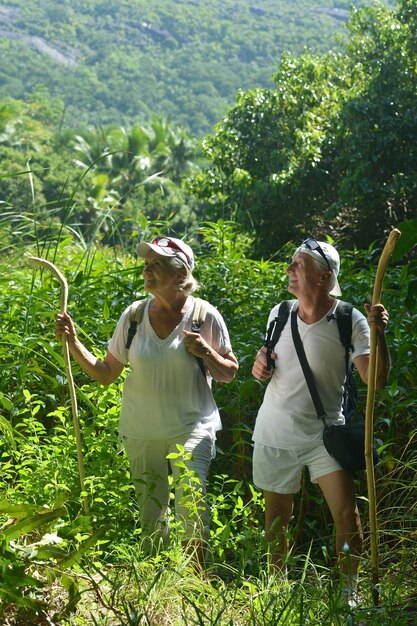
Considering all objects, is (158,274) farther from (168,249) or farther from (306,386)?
(306,386)

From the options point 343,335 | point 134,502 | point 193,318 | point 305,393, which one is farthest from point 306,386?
point 134,502

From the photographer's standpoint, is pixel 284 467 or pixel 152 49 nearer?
pixel 284 467

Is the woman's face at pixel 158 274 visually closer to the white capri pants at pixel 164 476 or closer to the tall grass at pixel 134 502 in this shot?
the white capri pants at pixel 164 476

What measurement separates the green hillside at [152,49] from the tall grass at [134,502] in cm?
8622

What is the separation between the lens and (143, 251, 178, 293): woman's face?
14.3 ft

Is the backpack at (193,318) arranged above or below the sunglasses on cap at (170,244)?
below

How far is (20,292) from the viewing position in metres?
6.56

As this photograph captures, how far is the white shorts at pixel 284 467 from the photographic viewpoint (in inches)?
166

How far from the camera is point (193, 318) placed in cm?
439

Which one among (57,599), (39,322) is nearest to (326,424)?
(57,599)

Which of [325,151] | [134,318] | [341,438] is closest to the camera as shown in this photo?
[341,438]

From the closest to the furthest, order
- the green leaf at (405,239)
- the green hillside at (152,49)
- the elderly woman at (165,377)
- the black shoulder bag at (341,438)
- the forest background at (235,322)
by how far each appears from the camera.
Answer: the green leaf at (405,239) → the forest background at (235,322) → the black shoulder bag at (341,438) → the elderly woman at (165,377) → the green hillside at (152,49)

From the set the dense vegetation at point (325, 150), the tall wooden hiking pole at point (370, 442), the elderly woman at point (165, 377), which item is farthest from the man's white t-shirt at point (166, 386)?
the dense vegetation at point (325, 150)

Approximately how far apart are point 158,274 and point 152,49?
113 metres
